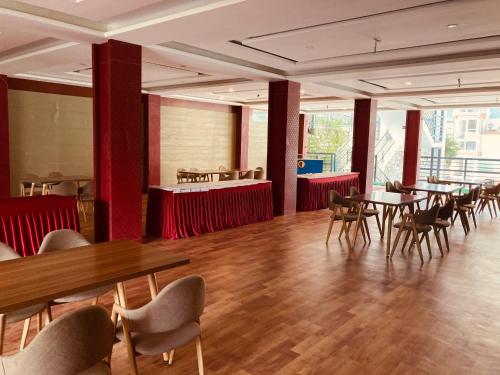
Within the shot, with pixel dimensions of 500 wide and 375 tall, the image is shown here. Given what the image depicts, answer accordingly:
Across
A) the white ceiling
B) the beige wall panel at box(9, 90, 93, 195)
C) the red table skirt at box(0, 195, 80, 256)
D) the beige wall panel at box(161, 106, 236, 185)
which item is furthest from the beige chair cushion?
the beige wall panel at box(161, 106, 236, 185)

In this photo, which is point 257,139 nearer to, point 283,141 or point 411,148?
point 411,148

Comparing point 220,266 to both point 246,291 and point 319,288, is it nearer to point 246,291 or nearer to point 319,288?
point 246,291

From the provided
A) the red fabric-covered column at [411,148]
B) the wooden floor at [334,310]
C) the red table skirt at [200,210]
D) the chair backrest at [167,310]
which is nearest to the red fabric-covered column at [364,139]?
the red fabric-covered column at [411,148]

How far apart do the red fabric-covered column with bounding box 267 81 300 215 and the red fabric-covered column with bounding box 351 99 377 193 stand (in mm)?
3401

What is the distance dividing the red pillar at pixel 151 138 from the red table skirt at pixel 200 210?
5.27 m

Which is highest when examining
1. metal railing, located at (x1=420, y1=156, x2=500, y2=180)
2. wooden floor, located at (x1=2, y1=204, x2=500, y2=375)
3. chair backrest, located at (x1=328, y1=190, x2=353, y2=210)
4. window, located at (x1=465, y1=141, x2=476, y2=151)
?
window, located at (x1=465, y1=141, x2=476, y2=151)

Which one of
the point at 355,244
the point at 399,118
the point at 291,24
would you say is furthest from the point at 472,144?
the point at 291,24

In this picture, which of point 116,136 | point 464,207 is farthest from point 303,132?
point 116,136

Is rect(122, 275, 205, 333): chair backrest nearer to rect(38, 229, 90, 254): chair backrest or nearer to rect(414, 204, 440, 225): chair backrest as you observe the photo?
rect(38, 229, 90, 254): chair backrest

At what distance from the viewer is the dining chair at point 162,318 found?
210 centimetres

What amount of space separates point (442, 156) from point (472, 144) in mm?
8758

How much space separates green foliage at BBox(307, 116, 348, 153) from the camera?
64.6 ft

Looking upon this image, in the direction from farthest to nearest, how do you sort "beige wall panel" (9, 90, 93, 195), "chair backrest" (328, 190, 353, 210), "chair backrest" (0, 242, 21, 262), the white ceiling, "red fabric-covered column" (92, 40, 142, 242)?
"beige wall panel" (9, 90, 93, 195)
"chair backrest" (328, 190, 353, 210)
"red fabric-covered column" (92, 40, 142, 242)
the white ceiling
"chair backrest" (0, 242, 21, 262)

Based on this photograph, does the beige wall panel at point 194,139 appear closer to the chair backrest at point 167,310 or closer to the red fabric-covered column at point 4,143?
the red fabric-covered column at point 4,143
